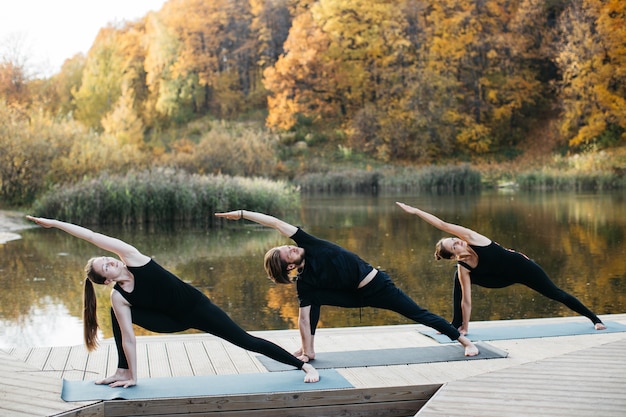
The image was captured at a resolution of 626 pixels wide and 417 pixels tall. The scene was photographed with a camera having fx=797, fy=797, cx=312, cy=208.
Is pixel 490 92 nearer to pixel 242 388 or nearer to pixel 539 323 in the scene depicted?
pixel 539 323

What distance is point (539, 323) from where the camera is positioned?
6781 mm

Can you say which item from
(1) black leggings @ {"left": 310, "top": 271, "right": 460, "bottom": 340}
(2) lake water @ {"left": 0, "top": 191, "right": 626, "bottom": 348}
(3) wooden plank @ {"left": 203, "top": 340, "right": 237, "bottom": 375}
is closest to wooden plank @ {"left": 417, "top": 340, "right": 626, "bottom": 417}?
(1) black leggings @ {"left": 310, "top": 271, "right": 460, "bottom": 340}

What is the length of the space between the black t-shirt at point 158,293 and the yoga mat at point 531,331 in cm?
220

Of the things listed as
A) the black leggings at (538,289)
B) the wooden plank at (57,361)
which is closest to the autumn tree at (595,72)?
the black leggings at (538,289)

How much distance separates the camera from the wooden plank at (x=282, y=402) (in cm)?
448

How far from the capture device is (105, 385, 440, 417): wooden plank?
4.48 meters

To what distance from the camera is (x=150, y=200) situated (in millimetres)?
18984

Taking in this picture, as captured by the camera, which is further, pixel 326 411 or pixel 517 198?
pixel 517 198

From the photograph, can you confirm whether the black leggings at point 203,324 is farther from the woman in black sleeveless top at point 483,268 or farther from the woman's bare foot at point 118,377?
the woman in black sleeveless top at point 483,268

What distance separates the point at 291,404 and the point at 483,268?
2234 millimetres

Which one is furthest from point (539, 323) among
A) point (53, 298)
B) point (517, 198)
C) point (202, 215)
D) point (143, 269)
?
point (517, 198)

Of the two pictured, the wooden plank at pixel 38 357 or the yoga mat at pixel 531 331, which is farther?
the yoga mat at pixel 531 331

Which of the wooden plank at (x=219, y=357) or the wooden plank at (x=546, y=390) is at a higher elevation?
the wooden plank at (x=546, y=390)

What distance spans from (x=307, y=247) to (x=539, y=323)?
256 cm
